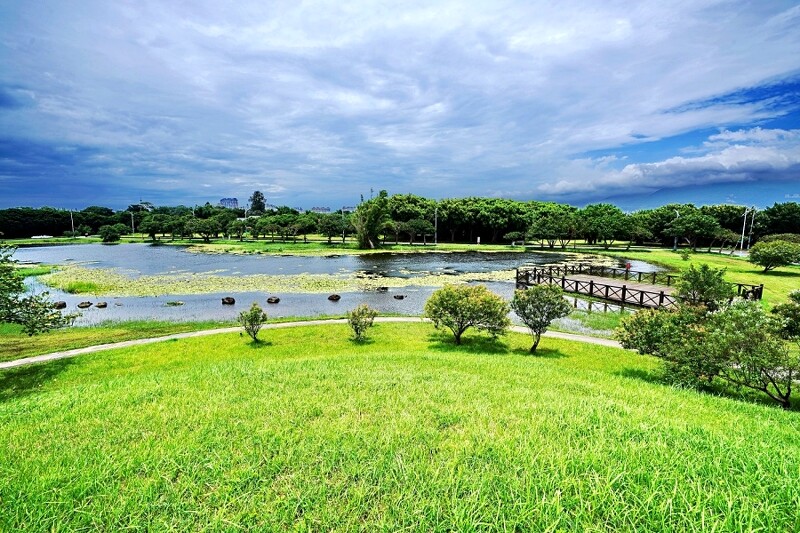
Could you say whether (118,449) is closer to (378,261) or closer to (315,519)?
(315,519)

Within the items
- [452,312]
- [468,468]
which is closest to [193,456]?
[468,468]

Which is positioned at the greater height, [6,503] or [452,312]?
[6,503]

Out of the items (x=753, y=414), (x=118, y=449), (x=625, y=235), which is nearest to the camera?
(x=118, y=449)

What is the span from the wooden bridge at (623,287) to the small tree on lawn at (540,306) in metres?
8.52

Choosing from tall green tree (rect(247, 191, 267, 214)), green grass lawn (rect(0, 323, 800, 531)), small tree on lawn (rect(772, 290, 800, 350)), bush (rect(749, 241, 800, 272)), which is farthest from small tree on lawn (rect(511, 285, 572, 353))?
tall green tree (rect(247, 191, 267, 214))

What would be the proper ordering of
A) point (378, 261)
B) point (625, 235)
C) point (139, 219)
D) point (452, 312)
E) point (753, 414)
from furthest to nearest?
1. point (139, 219)
2. point (625, 235)
3. point (378, 261)
4. point (452, 312)
5. point (753, 414)

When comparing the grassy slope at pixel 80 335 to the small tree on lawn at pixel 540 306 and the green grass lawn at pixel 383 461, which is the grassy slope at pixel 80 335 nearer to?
the green grass lawn at pixel 383 461

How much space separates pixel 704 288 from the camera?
19.0 meters

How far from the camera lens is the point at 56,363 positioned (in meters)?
15.3

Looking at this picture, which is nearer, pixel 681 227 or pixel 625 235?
pixel 681 227

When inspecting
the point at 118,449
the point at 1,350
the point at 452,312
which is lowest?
the point at 1,350

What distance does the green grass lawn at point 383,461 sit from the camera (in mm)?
3059

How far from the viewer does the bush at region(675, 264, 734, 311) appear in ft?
61.8

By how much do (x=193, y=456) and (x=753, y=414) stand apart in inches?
395
